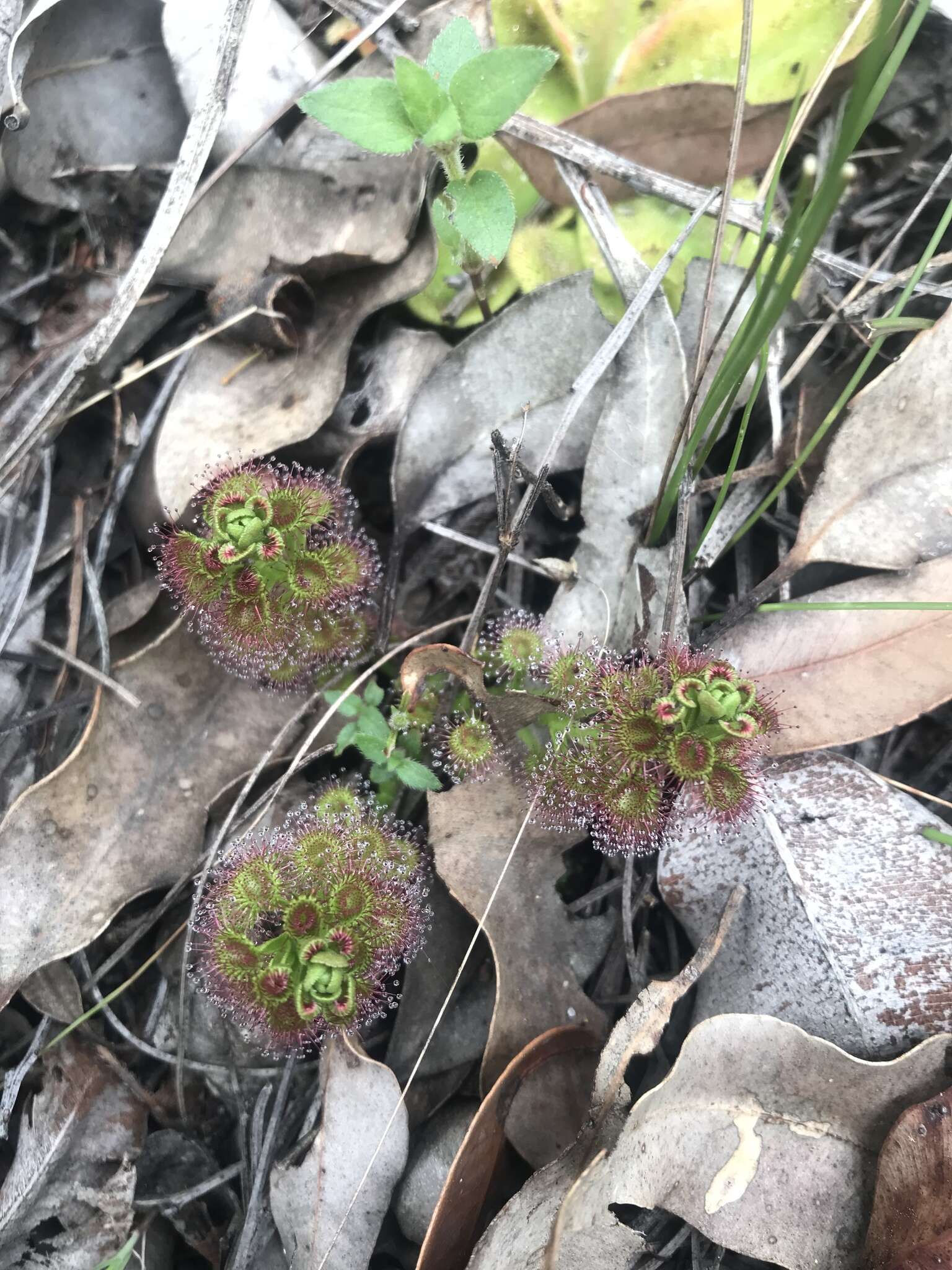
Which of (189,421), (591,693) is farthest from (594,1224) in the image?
(189,421)

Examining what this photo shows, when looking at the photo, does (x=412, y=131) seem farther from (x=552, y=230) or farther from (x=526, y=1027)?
(x=526, y=1027)

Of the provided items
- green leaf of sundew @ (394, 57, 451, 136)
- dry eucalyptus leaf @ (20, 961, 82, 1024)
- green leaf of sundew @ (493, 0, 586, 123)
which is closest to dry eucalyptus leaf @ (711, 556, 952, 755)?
green leaf of sundew @ (394, 57, 451, 136)

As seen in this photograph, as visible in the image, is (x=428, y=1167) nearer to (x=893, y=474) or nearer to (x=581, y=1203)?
(x=581, y=1203)

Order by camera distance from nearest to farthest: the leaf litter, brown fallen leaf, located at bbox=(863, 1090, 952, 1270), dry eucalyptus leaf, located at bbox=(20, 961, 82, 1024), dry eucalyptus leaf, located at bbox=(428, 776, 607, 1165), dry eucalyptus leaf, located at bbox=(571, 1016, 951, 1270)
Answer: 1. brown fallen leaf, located at bbox=(863, 1090, 952, 1270)
2. dry eucalyptus leaf, located at bbox=(571, 1016, 951, 1270)
3. the leaf litter
4. dry eucalyptus leaf, located at bbox=(428, 776, 607, 1165)
5. dry eucalyptus leaf, located at bbox=(20, 961, 82, 1024)

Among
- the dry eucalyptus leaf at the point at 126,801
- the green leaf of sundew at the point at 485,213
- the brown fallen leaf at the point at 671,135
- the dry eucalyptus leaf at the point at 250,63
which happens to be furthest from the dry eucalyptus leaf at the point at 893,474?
the dry eucalyptus leaf at the point at 250,63

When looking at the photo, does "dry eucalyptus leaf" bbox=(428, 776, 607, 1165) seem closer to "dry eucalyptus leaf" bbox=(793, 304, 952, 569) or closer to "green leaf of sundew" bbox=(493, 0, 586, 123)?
"dry eucalyptus leaf" bbox=(793, 304, 952, 569)

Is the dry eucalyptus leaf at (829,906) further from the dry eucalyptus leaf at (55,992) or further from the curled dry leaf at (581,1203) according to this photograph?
the dry eucalyptus leaf at (55,992)

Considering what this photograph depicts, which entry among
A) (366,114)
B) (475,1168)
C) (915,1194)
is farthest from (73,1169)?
(366,114)
